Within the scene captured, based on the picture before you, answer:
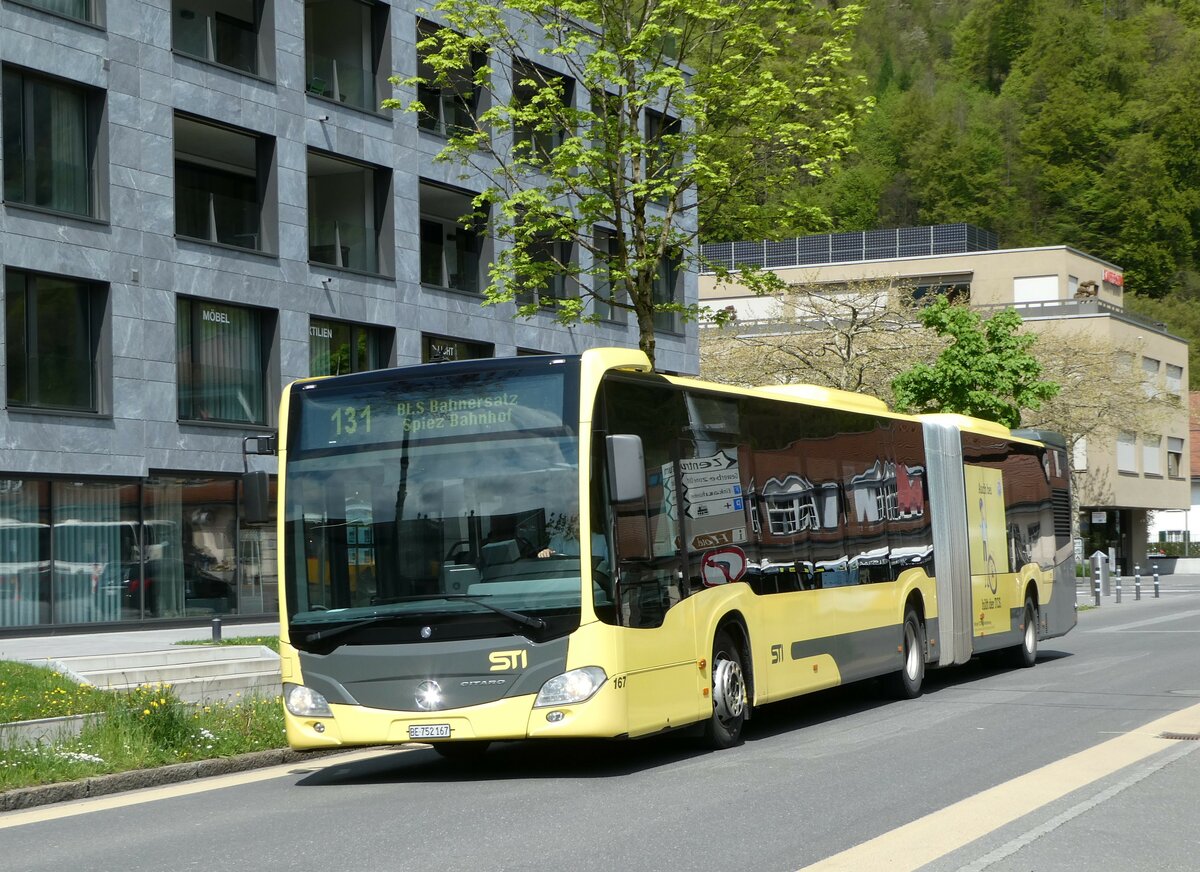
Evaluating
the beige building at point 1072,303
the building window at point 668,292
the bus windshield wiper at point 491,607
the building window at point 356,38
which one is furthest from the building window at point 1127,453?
the bus windshield wiper at point 491,607

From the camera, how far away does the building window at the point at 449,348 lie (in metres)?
37.0

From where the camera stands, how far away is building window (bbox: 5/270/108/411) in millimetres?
27594

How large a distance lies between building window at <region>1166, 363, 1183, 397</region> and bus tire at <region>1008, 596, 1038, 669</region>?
198 feet

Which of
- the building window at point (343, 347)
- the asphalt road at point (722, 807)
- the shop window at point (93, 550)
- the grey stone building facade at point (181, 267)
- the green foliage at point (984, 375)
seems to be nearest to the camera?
the asphalt road at point (722, 807)

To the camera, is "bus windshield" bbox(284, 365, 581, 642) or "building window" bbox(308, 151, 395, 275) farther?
"building window" bbox(308, 151, 395, 275)

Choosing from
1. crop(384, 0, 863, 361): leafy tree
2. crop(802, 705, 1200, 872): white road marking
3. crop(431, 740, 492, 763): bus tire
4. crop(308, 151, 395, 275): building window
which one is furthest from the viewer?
crop(308, 151, 395, 275): building window

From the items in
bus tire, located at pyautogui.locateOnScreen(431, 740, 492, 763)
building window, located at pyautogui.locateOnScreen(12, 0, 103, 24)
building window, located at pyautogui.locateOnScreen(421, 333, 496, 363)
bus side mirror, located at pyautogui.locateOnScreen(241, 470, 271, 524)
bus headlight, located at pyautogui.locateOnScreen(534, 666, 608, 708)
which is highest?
building window, located at pyautogui.locateOnScreen(12, 0, 103, 24)

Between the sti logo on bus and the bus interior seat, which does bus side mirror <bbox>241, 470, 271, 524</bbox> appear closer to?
the bus interior seat

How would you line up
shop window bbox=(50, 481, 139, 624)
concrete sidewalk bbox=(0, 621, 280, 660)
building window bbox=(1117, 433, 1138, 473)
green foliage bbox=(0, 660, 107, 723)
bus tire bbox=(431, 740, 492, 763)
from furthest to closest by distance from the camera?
1. building window bbox=(1117, 433, 1138, 473)
2. shop window bbox=(50, 481, 139, 624)
3. concrete sidewalk bbox=(0, 621, 280, 660)
4. green foliage bbox=(0, 660, 107, 723)
5. bus tire bbox=(431, 740, 492, 763)

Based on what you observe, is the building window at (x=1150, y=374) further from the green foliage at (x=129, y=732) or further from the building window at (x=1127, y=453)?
the green foliage at (x=129, y=732)

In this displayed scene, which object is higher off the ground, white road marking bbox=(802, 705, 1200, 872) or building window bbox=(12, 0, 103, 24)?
building window bbox=(12, 0, 103, 24)

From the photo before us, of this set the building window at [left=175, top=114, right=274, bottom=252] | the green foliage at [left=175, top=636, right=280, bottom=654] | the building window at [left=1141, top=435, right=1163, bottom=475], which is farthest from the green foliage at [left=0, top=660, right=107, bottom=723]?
the building window at [left=1141, top=435, right=1163, bottom=475]

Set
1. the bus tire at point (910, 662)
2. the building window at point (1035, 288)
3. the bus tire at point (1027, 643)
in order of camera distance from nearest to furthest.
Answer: the bus tire at point (910, 662)
the bus tire at point (1027, 643)
the building window at point (1035, 288)

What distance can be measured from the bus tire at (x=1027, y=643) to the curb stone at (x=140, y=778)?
10980 millimetres
